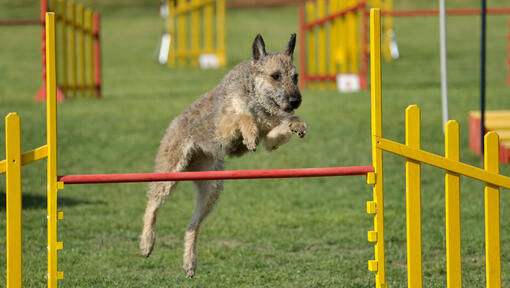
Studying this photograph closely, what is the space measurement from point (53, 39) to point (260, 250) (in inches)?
138

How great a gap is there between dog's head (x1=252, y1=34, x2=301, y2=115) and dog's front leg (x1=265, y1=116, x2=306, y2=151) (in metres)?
0.07

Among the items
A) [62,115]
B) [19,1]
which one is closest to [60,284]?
[62,115]

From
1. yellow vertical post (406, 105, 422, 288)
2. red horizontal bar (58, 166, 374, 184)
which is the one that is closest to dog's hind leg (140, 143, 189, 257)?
red horizontal bar (58, 166, 374, 184)

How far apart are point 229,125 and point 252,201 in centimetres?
379

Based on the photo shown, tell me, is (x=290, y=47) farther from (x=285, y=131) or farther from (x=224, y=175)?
(x=224, y=175)

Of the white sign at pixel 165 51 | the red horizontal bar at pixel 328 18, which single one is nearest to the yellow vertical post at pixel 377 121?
the red horizontal bar at pixel 328 18

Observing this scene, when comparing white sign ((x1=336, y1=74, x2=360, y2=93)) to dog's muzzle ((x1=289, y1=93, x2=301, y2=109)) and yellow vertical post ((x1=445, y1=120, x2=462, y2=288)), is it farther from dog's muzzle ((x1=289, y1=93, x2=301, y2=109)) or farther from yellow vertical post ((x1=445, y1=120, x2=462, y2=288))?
yellow vertical post ((x1=445, y1=120, x2=462, y2=288))

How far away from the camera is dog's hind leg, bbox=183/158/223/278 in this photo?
20.5 ft

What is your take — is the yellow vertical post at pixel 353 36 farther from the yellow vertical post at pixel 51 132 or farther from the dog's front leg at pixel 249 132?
the yellow vertical post at pixel 51 132

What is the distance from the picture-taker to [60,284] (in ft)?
20.5

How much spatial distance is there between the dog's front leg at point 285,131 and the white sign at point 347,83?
11.6 m

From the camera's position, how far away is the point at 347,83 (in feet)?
56.5

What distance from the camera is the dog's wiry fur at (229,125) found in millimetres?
5359

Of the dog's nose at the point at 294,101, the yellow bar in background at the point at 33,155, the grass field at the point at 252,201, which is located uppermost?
the dog's nose at the point at 294,101
